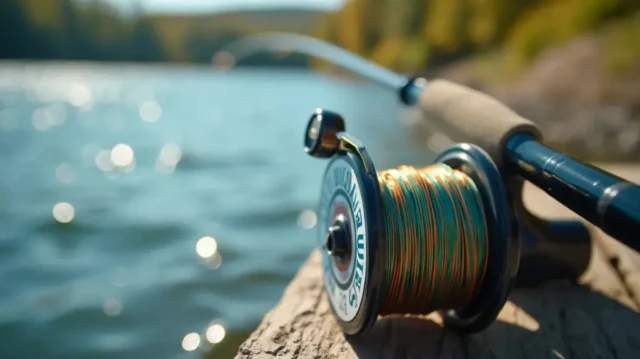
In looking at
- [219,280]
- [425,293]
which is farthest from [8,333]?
[425,293]

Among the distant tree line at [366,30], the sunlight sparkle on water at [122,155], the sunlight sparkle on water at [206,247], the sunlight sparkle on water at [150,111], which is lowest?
the sunlight sparkle on water at [206,247]

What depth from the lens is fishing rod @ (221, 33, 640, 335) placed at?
73.7 inches

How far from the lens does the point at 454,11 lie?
35094 mm

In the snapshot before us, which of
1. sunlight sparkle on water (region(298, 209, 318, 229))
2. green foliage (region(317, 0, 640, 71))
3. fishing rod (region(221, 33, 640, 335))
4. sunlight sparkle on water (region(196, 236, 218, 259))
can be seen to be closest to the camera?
fishing rod (region(221, 33, 640, 335))

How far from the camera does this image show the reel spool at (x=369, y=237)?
6.14 feet

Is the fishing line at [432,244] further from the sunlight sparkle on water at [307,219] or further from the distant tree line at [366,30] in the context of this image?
the distant tree line at [366,30]

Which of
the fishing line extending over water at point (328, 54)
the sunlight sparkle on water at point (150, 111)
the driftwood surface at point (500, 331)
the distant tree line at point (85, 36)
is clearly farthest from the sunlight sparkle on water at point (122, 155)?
the distant tree line at point (85, 36)

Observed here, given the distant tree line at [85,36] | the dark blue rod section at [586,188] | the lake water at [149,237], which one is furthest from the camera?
the distant tree line at [85,36]

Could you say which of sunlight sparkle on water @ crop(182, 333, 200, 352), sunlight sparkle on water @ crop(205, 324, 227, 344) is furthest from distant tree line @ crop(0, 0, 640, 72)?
sunlight sparkle on water @ crop(182, 333, 200, 352)

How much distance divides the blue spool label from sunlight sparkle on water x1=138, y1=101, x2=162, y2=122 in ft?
46.9

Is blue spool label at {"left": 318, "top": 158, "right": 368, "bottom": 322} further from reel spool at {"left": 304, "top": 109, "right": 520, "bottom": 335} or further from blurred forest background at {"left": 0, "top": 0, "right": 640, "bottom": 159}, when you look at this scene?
blurred forest background at {"left": 0, "top": 0, "right": 640, "bottom": 159}

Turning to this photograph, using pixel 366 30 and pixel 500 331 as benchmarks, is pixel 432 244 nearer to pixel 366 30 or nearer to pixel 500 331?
pixel 500 331

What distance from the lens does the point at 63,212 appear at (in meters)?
5.83

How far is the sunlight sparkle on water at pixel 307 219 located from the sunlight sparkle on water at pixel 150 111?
10653 mm
